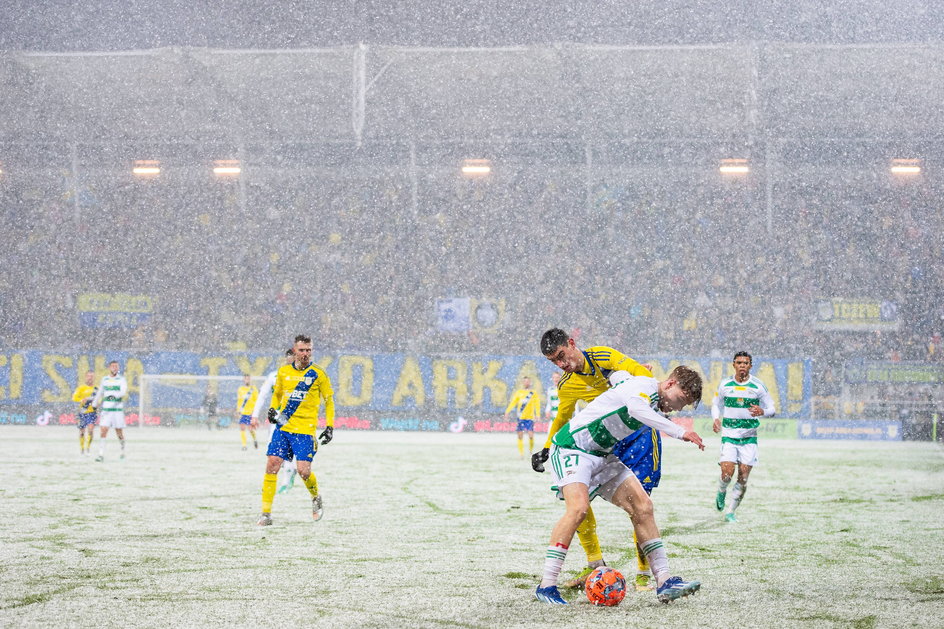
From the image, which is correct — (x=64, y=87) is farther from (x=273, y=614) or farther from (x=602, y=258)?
(x=273, y=614)

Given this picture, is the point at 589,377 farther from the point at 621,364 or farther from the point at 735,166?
the point at 735,166

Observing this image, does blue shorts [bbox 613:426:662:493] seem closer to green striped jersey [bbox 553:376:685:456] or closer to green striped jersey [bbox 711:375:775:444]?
green striped jersey [bbox 553:376:685:456]

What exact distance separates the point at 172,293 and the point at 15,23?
1050 cm

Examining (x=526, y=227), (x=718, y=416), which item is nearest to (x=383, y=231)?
(x=526, y=227)

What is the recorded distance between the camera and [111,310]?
3756cm

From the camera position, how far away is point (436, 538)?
33.2 feet

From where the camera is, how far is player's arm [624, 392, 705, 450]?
6.40 meters

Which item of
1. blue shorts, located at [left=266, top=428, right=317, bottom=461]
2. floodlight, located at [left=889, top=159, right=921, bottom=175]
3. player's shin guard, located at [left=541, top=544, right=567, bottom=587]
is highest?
floodlight, located at [left=889, top=159, right=921, bottom=175]

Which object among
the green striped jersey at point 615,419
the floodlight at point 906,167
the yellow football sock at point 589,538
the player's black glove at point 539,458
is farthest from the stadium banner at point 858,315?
the green striped jersey at point 615,419

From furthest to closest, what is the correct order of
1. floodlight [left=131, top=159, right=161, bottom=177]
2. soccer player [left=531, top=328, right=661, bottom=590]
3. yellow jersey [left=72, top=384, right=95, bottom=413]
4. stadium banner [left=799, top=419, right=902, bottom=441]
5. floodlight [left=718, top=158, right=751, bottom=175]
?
floodlight [left=131, top=159, right=161, bottom=177] < floodlight [left=718, top=158, right=751, bottom=175] < stadium banner [left=799, top=419, right=902, bottom=441] < yellow jersey [left=72, top=384, right=95, bottom=413] < soccer player [left=531, top=328, right=661, bottom=590]

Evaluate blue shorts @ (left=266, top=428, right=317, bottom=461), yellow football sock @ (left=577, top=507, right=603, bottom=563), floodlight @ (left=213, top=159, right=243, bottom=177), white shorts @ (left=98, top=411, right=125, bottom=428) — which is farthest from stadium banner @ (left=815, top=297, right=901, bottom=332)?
yellow football sock @ (left=577, top=507, right=603, bottom=563)

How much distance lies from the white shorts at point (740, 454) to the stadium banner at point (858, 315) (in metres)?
24.0

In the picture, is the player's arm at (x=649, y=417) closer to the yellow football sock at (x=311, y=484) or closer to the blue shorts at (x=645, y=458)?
the blue shorts at (x=645, y=458)

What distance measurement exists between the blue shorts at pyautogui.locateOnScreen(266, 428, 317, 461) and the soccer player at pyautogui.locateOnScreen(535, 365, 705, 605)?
5.26m
